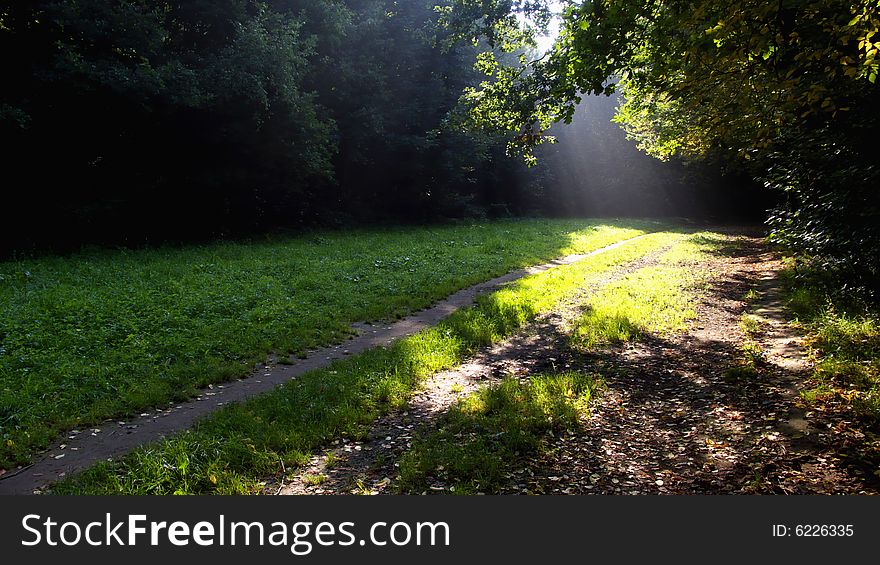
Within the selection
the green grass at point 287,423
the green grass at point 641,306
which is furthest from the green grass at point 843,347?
the green grass at point 287,423

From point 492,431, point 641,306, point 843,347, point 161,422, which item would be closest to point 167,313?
point 161,422

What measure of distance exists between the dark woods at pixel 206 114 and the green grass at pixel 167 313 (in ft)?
11.4

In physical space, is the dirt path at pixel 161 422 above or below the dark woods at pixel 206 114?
below

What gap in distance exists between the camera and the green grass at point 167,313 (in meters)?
6.20

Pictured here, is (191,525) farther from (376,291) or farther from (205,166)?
(205,166)

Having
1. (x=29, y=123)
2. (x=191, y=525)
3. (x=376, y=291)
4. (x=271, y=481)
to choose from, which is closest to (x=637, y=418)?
(x=271, y=481)

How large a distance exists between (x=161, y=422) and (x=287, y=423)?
1.54 metres

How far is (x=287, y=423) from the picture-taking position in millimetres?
5582

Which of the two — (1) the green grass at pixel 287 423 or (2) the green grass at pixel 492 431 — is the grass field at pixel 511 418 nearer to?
(2) the green grass at pixel 492 431

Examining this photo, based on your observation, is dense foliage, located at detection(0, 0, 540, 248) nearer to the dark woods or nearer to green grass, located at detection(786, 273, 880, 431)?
the dark woods

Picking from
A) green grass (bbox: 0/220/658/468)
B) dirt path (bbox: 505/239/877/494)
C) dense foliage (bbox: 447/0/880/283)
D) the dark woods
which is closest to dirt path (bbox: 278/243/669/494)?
dirt path (bbox: 505/239/877/494)

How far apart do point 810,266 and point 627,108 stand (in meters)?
6.12

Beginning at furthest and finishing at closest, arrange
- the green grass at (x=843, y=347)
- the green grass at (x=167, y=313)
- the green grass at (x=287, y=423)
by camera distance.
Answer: the green grass at (x=167, y=313) < the green grass at (x=843, y=347) < the green grass at (x=287, y=423)

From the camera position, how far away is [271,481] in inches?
181
